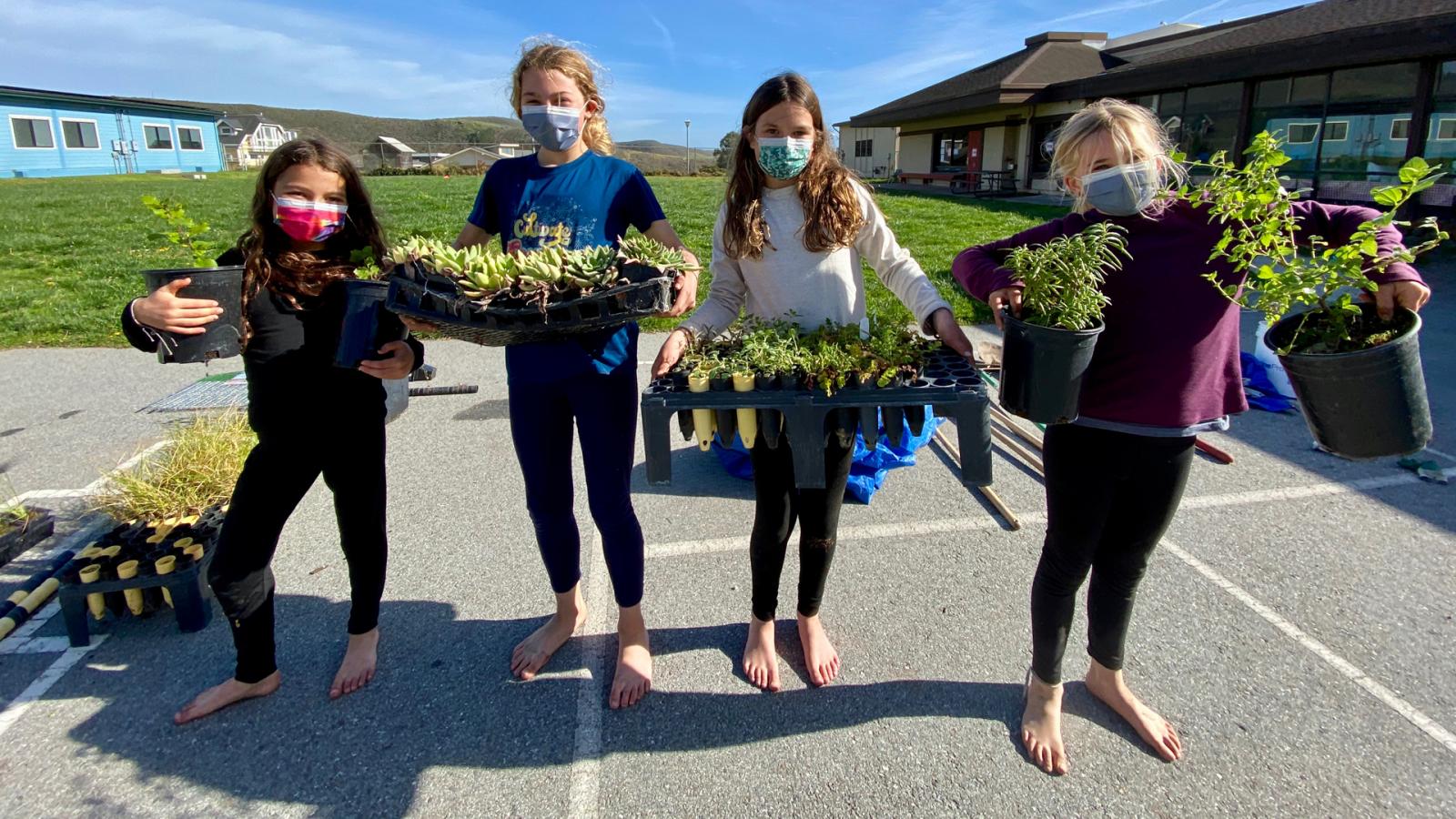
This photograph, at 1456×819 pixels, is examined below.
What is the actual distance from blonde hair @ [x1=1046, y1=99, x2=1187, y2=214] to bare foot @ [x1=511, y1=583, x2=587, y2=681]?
224 cm

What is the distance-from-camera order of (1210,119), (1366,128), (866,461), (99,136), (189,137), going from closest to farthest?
(866,461) < (1366,128) < (1210,119) < (99,136) < (189,137)

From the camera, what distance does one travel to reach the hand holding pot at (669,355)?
223 centimetres

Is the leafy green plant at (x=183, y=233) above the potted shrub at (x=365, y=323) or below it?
above

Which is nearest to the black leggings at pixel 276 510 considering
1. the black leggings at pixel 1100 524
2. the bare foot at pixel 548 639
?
the bare foot at pixel 548 639

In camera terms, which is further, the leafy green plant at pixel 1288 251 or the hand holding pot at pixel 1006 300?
the hand holding pot at pixel 1006 300

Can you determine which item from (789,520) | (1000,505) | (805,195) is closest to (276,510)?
(789,520)

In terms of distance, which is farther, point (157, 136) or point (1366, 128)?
point (157, 136)

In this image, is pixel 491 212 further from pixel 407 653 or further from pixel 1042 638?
pixel 1042 638

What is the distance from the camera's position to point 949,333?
2371mm

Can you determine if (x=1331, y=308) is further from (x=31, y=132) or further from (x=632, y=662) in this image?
(x=31, y=132)

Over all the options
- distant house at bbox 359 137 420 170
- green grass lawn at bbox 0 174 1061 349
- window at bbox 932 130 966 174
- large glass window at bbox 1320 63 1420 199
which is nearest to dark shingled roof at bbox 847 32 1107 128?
window at bbox 932 130 966 174

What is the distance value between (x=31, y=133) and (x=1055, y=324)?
186 feet

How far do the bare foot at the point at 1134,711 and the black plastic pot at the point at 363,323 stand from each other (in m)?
2.53

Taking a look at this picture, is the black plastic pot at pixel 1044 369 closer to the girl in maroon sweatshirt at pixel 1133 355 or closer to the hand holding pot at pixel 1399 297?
the girl in maroon sweatshirt at pixel 1133 355
